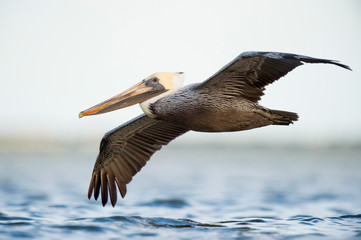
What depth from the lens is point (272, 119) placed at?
7605 mm

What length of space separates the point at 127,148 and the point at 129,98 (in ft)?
4.21

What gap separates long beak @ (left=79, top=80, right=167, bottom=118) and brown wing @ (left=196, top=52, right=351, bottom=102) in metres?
0.75

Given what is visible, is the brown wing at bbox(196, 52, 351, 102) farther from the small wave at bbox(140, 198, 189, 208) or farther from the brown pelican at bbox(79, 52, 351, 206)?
the small wave at bbox(140, 198, 189, 208)

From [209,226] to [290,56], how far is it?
2790mm

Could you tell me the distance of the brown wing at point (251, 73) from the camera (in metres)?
6.94

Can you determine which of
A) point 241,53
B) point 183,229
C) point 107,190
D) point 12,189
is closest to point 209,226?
point 183,229

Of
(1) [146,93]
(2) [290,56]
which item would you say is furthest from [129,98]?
(2) [290,56]

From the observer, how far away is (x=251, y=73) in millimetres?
7348

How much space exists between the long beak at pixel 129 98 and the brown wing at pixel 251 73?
2.47 ft

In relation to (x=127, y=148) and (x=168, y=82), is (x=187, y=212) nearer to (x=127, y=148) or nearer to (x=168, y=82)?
(x=127, y=148)

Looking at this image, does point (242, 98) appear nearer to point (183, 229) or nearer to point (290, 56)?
point (290, 56)

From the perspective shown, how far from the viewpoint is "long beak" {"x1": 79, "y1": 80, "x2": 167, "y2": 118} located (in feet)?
25.4

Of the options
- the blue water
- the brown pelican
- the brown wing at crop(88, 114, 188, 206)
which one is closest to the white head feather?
the brown pelican

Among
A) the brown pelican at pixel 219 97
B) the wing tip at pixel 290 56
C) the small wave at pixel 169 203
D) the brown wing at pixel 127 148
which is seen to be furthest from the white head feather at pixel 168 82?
the small wave at pixel 169 203
